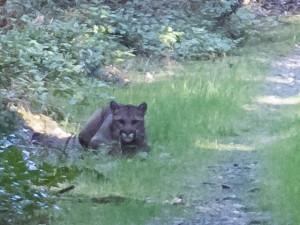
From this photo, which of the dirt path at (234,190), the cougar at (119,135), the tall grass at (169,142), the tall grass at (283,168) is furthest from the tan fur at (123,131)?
the tall grass at (283,168)

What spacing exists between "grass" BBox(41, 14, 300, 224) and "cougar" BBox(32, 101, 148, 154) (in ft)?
0.85

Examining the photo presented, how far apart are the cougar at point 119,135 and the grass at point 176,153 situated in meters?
0.26

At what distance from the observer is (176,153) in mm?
10203

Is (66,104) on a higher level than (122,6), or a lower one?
lower

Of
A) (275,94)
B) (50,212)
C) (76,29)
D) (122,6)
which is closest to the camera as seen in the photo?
(50,212)

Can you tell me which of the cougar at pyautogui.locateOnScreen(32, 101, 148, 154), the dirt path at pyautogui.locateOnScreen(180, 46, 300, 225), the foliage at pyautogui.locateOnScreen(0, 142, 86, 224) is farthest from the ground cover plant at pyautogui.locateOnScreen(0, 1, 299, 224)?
the cougar at pyautogui.locateOnScreen(32, 101, 148, 154)

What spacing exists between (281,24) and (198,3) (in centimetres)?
283

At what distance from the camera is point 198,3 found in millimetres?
21031

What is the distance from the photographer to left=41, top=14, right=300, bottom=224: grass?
7605 millimetres

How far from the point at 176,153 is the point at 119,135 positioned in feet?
2.26

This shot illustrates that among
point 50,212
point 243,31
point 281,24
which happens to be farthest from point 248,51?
point 50,212

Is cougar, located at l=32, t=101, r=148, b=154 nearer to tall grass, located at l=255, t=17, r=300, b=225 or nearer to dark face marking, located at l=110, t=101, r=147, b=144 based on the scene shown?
dark face marking, located at l=110, t=101, r=147, b=144

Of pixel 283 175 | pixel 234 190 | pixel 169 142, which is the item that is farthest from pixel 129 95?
pixel 283 175

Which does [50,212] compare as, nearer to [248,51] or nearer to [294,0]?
[248,51]
